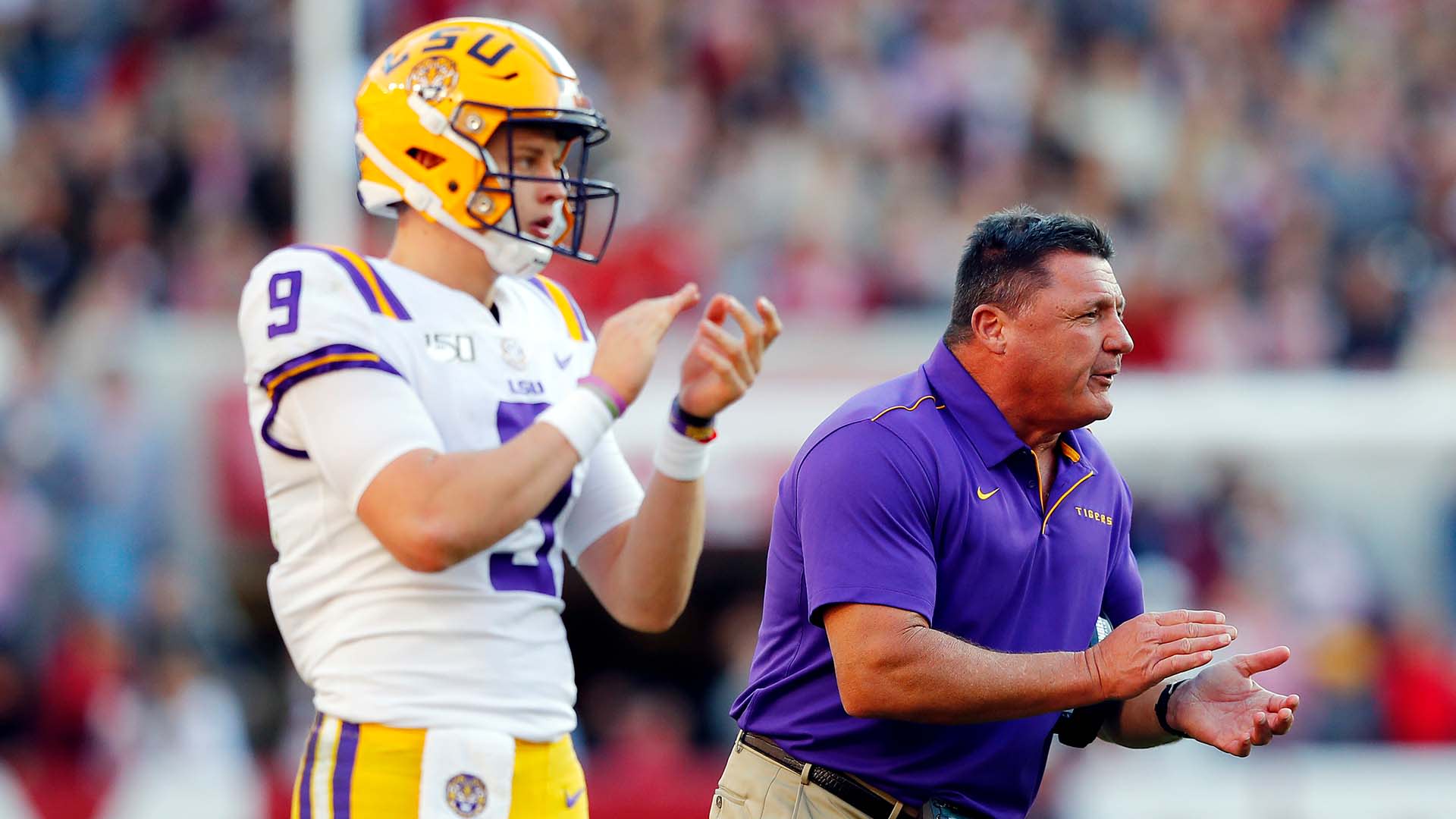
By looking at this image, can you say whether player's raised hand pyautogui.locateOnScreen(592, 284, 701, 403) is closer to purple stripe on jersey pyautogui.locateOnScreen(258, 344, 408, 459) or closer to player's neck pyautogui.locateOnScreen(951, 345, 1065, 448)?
purple stripe on jersey pyautogui.locateOnScreen(258, 344, 408, 459)

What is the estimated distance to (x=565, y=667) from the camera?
3.38 meters

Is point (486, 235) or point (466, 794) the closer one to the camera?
point (466, 794)

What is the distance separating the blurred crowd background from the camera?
9398 mm

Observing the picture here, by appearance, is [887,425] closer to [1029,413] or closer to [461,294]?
[1029,413]

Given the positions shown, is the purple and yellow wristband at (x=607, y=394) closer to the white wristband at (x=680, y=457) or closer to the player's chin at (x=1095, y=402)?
the white wristband at (x=680, y=457)

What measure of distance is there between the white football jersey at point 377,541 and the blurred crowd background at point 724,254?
514 cm

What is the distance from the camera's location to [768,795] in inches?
141

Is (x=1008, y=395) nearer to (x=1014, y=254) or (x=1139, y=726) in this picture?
(x=1014, y=254)

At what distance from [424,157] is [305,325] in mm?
453

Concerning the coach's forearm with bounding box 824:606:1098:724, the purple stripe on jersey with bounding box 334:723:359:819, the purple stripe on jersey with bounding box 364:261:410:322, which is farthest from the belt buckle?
the purple stripe on jersey with bounding box 364:261:410:322

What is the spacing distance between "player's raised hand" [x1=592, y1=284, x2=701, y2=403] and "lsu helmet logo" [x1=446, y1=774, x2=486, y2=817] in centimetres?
73

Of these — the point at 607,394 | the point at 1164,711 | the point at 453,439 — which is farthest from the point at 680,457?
the point at 1164,711

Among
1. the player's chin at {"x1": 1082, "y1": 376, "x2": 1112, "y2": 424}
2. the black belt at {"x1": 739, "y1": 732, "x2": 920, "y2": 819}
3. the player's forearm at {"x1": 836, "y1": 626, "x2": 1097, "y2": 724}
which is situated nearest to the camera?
the player's forearm at {"x1": 836, "y1": 626, "x2": 1097, "y2": 724}

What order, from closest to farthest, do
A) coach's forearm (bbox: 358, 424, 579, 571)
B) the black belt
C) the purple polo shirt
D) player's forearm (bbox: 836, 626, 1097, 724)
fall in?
coach's forearm (bbox: 358, 424, 579, 571) < player's forearm (bbox: 836, 626, 1097, 724) < the purple polo shirt < the black belt
